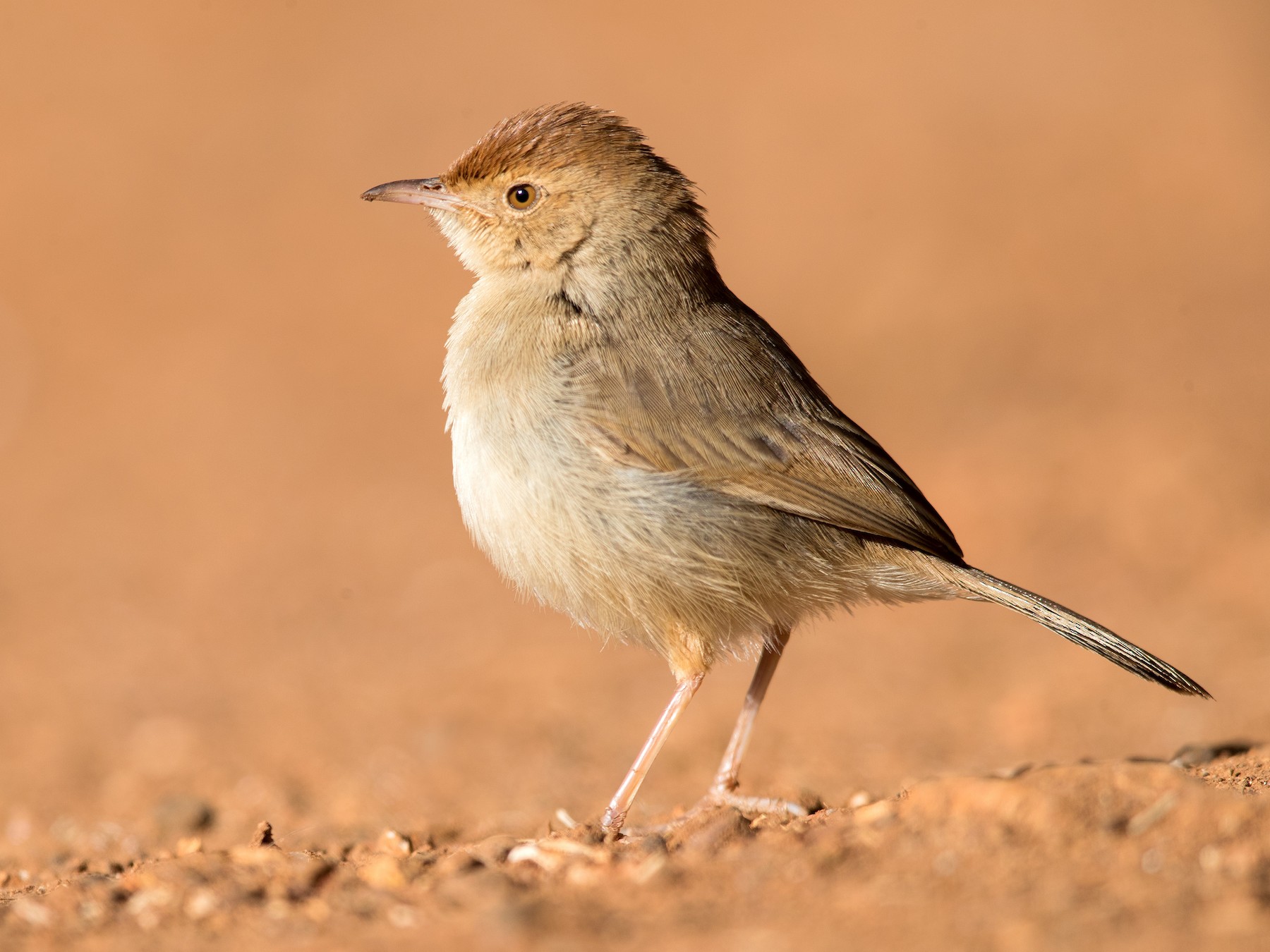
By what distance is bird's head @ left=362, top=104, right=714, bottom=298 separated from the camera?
6031mm

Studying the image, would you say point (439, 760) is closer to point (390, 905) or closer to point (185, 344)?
point (390, 905)

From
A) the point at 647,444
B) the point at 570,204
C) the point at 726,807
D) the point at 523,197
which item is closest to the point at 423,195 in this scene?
the point at 523,197

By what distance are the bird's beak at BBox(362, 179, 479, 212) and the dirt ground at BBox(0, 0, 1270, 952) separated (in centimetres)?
277

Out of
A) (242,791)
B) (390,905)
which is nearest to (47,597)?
(242,791)

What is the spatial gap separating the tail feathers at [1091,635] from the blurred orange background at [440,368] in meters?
1.01

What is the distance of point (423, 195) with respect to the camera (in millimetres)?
6344

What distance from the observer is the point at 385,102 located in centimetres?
2095

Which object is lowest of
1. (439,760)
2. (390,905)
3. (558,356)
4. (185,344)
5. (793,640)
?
(390,905)

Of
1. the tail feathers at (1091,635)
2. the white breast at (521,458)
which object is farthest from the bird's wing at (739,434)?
the tail feathers at (1091,635)

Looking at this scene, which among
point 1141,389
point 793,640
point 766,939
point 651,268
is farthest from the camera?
point 1141,389

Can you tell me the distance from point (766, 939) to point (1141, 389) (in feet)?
36.9

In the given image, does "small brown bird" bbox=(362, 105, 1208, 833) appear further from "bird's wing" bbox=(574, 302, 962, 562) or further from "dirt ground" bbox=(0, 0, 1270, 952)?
"dirt ground" bbox=(0, 0, 1270, 952)

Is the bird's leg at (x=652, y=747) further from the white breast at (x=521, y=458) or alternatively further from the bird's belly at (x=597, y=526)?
the white breast at (x=521, y=458)

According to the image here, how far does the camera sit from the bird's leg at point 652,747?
5.73 m
